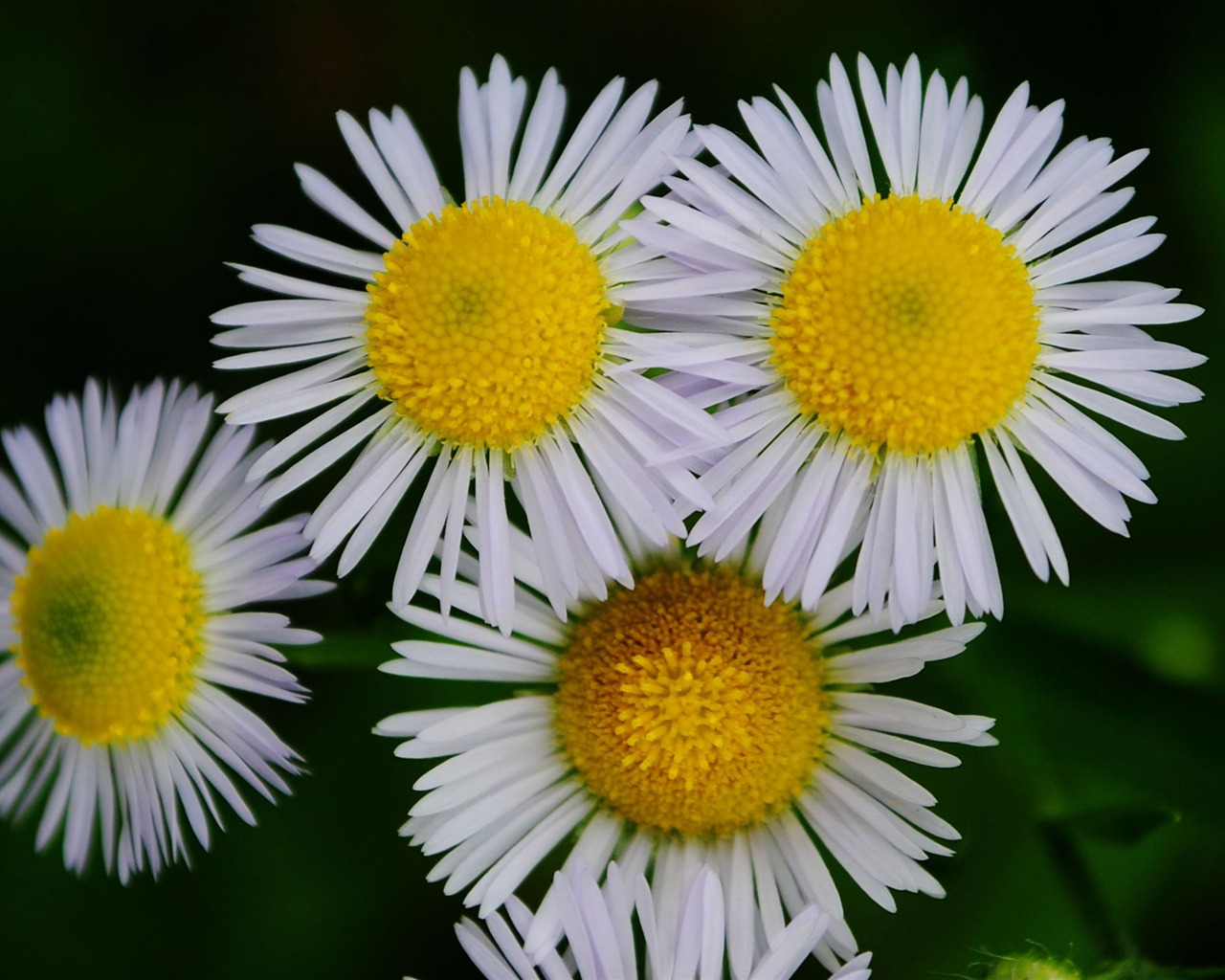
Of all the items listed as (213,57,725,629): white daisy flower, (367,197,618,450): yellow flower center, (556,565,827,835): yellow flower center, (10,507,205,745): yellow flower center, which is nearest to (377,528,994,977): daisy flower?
(556,565,827,835): yellow flower center

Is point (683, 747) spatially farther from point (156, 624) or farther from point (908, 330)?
point (156, 624)

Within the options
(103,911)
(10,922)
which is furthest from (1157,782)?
(10,922)

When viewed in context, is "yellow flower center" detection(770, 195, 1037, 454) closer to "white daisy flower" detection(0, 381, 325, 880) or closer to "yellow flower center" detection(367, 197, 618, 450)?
"yellow flower center" detection(367, 197, 618, 450)

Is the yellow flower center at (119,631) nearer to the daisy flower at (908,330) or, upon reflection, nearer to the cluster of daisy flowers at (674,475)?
the cluster of daisy flowers at (674,475)

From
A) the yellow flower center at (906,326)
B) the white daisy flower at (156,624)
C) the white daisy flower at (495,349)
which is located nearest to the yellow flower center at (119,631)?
the white daisy flower at (156,624)

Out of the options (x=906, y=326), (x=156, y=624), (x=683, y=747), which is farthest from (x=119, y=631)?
(x=906, y=326)

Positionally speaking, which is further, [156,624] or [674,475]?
[156,624]
